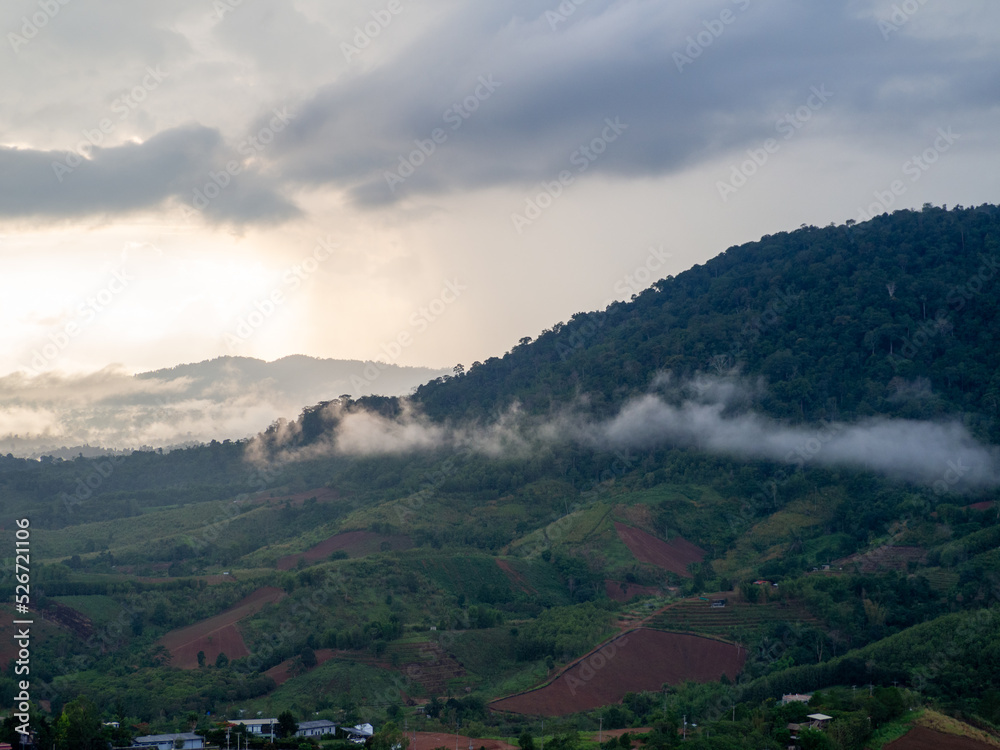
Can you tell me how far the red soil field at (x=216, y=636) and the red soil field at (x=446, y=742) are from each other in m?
23.0

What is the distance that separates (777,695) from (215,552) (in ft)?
230

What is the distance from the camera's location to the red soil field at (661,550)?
9344cm

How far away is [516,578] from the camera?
9119 cm

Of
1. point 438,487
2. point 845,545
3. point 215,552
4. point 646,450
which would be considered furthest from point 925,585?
point 215,552

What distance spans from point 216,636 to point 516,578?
82.3 ft

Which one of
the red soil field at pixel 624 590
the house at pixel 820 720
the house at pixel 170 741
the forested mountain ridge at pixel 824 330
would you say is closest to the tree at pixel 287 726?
the house at pixel 170 741

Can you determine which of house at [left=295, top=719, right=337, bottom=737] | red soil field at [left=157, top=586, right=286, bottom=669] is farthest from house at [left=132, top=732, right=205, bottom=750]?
red soil field at [left=157, top=586, right=286, bottom=669]

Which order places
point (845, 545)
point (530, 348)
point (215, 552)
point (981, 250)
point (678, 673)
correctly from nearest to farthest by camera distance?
point (678, 673) < point (845, 545) < point (215, 552) < point (981, 250) < point (530, 348)

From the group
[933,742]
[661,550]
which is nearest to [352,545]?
[661,550]

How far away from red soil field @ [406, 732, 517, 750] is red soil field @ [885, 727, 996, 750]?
737 inches

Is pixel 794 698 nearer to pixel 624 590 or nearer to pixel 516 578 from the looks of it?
pixel 624 590

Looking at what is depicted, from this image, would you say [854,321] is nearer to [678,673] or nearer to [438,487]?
[438,487]

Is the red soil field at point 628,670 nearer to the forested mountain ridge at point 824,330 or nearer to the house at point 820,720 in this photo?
the house at point 820,720

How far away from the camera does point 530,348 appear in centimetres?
16200
